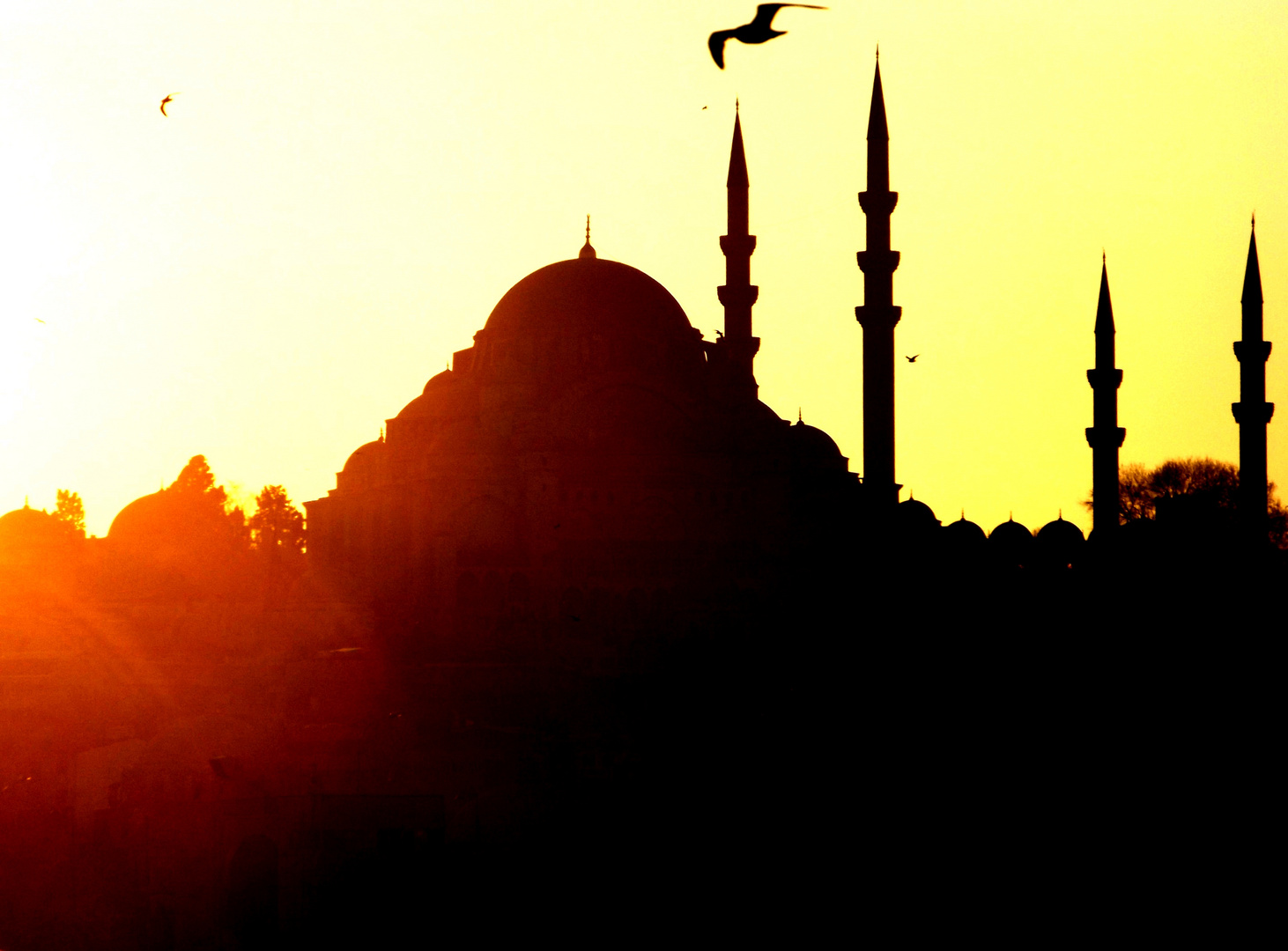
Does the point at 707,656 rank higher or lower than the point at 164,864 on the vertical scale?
higher

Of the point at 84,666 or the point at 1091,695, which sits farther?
the point at 84,666

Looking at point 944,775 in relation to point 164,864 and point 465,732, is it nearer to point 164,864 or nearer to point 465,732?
point 465,732

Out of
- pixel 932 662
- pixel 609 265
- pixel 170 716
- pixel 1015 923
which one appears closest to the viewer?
pixel 1015 923

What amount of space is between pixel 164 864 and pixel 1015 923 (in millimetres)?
7581

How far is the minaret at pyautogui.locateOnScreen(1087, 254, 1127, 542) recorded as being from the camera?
26109 mm

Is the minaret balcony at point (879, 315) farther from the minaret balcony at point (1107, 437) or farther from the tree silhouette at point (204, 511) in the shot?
the tree silhouette at point (204, 511)

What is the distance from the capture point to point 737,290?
2719 centimetres

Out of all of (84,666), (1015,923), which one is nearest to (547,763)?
(1015,923)

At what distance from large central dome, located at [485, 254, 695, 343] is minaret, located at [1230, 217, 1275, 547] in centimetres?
859

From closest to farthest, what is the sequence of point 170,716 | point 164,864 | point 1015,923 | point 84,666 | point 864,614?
1. point 1015,923
2. point 164,864
3. point 170,716
4. point 864,614
5. point 84,666

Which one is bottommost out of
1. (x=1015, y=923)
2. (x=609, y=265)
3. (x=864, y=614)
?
(x=1015, y=923)

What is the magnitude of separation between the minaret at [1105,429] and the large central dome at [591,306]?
6.57 m

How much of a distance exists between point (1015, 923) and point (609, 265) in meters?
15.8

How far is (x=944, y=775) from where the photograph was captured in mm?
17141
